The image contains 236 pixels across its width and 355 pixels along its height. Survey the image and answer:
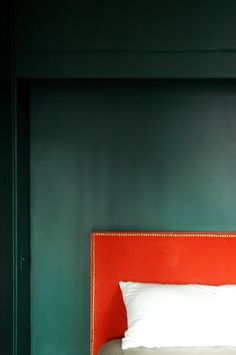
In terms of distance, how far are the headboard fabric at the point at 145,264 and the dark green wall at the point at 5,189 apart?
57 cm

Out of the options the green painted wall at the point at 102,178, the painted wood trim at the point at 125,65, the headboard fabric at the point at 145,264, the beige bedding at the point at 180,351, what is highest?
the painted wood trim at the point at 125,65

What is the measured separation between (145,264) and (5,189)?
98 centimetres

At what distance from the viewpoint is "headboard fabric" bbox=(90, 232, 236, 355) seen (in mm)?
2861

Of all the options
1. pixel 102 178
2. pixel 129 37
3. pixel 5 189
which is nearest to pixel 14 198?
pixel 5 189

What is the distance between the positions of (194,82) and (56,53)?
2.94ft

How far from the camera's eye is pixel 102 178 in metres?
3.03

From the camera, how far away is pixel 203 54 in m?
2.56

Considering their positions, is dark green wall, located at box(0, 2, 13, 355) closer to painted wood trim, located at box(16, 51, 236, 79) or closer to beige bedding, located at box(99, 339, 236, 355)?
painted wood trim, located at box(16, 51, 236, 79)

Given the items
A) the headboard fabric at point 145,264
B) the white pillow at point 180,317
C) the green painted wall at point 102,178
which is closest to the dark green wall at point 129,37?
the green painted wall at point 102,178

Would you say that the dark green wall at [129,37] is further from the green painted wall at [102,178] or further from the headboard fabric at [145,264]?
the headboard fabric at [145,264]

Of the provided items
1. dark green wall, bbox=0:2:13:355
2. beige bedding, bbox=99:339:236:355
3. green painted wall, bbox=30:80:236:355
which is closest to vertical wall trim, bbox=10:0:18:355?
dark green wall, bbox=0:2:13:355

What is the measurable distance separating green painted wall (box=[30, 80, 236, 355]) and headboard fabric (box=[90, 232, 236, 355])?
0.15 m

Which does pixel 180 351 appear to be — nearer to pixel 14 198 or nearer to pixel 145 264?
pixel 145 264

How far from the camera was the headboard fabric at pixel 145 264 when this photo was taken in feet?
9.39
